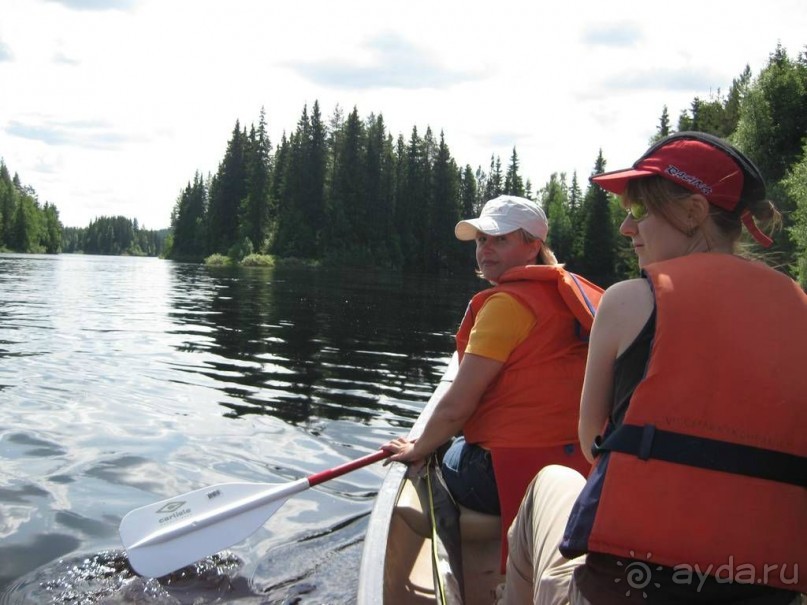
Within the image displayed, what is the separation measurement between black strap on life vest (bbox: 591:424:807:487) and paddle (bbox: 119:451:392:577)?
2625 millimetres

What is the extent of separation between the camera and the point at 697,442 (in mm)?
1615

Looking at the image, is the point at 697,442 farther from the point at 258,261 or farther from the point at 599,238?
the point at 599,238

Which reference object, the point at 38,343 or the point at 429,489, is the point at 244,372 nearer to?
the point at 38,343

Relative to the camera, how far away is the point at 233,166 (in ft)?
266

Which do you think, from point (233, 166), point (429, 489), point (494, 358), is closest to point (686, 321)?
point (494, 358)

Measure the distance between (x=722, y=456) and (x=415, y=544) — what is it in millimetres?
2137

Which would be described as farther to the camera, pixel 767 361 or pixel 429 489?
pixel 429 489

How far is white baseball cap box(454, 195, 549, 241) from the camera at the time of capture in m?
3.54

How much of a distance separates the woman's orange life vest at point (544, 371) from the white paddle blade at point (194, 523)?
1.74m

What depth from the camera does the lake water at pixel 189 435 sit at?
14.9ft

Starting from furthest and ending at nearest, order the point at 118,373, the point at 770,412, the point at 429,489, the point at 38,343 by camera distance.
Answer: the point at 38,343, the point at 118,373, the point at 429,489, the point at 770,412

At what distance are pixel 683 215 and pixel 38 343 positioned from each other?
12217mm

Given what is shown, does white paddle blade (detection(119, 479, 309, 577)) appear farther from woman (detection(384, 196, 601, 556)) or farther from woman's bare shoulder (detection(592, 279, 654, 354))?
woman's bare shoulder (detection(592, 279, 654, 354))

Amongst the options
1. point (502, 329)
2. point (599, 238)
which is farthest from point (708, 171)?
point (599, 238)
